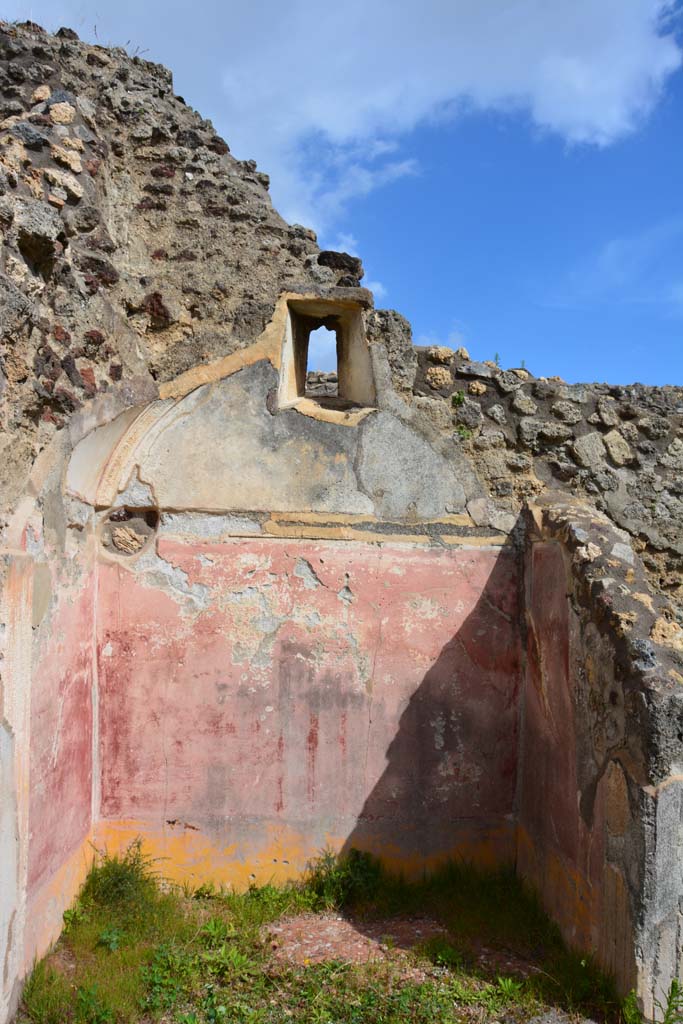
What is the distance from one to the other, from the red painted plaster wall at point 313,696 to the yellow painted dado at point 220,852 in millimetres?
19

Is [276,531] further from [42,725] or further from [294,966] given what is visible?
[294,966]

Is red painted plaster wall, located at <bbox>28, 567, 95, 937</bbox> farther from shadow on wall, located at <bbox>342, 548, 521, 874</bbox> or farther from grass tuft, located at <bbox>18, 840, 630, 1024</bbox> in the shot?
shadow on wall, located at <bbox>342, 548, 521, 874</bbox>

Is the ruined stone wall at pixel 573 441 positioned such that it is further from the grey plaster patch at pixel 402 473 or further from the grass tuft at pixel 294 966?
the grass tuft at pixel 294 966

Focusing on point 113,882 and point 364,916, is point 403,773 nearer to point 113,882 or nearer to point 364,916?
point 364,916

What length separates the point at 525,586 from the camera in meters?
4.28

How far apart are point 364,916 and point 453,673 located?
4.32ft

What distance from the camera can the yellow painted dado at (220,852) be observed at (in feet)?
13.5

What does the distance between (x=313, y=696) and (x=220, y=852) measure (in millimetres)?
963

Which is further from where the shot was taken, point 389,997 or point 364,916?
point 364,916

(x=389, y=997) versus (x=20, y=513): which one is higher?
(x=20, y=513)

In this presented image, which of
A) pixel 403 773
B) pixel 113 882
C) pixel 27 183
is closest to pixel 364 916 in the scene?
pixel 403 773

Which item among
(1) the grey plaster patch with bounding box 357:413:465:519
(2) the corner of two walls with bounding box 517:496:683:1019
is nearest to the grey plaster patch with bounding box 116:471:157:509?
(1) the grey plaster patch with bounding box 357:413:465:519

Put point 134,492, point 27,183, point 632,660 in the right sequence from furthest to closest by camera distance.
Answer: point 134,492 → point 27,183 → point 632,660

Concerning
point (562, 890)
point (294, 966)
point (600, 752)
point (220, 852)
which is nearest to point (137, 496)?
point (220, 852)
